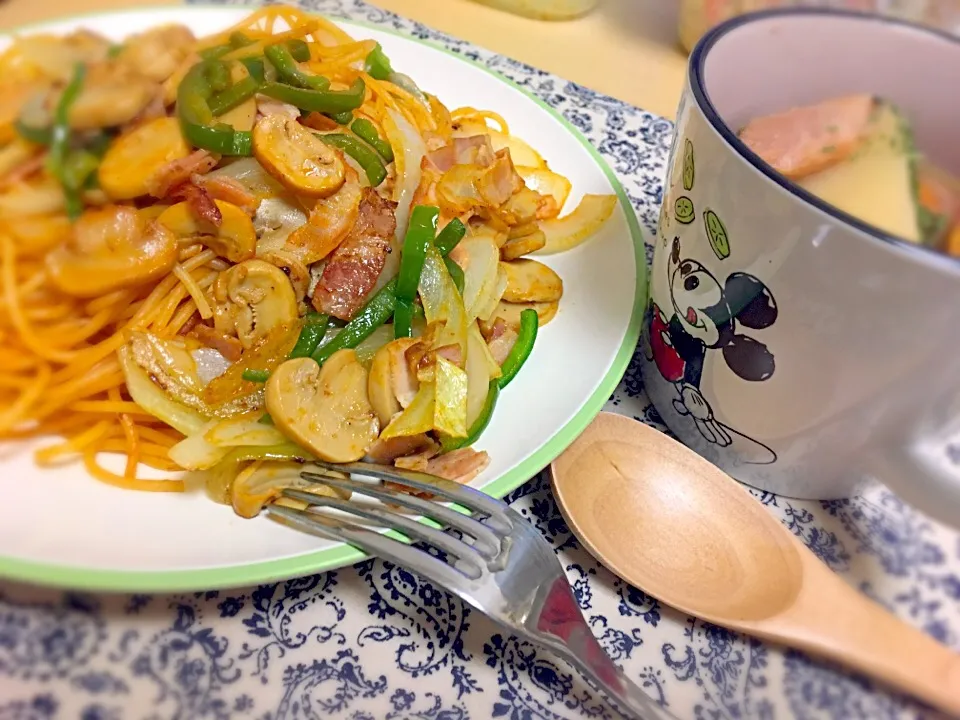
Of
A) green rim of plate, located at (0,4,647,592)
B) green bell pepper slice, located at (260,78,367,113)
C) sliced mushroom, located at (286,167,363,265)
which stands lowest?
green rim of plate, located at (0,4,647,592)

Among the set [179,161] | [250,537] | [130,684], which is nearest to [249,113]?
[179,161]

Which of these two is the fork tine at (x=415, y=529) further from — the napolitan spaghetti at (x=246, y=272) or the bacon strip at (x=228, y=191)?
the bacon strip at (x=228, y=191)

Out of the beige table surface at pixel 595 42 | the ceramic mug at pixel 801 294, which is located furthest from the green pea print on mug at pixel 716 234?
the beige table surface at pixel 595 42

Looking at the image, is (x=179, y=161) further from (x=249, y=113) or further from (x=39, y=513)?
(x=39, y=513)

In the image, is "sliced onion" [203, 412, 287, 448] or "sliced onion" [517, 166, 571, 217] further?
"sliced onion" [517, 166, 571, 217]

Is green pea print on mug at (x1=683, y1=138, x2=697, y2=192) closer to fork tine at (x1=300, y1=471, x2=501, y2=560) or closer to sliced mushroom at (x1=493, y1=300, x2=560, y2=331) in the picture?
sliced mushroom at (x1=493, y1=300, x2=560, y2=331)

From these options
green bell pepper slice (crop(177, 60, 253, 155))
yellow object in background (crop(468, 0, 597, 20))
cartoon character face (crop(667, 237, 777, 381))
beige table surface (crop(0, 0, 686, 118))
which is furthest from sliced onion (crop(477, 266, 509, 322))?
yellow object in background (crop(468, 0, 597, 20))

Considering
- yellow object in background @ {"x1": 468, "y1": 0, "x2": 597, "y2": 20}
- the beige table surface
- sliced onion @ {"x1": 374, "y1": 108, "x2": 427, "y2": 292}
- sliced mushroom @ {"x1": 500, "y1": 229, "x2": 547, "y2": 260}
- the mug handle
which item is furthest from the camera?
yellow object in background @ {"x1": 468, "y1": 0, "x2": 597, "y2": 20}
